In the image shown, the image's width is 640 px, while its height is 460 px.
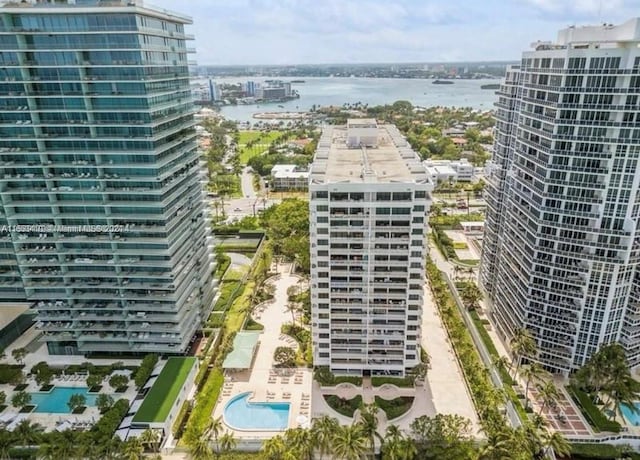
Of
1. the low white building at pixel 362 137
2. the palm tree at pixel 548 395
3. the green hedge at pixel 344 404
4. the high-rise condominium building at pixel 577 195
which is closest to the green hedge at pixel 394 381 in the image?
the green hedge at pixel 344 404

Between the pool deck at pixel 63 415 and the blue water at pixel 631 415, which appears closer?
the blue water at pixel 631 415

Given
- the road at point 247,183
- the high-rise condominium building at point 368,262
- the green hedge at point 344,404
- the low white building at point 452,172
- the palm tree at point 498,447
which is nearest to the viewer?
the palm tree at point 498,447

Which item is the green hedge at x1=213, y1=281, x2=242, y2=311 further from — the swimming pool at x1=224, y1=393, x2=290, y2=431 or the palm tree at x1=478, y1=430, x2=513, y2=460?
the palm tree at x1=478, y1=430, x2=513, y2=460

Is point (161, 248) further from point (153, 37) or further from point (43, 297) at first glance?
point (153, 37)

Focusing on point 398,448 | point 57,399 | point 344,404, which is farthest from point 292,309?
point 57,399

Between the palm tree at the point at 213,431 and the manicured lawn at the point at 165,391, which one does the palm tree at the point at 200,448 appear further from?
the manicured lawn at the point at 165,391

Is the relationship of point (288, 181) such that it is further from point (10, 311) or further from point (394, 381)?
point (394, 381)
